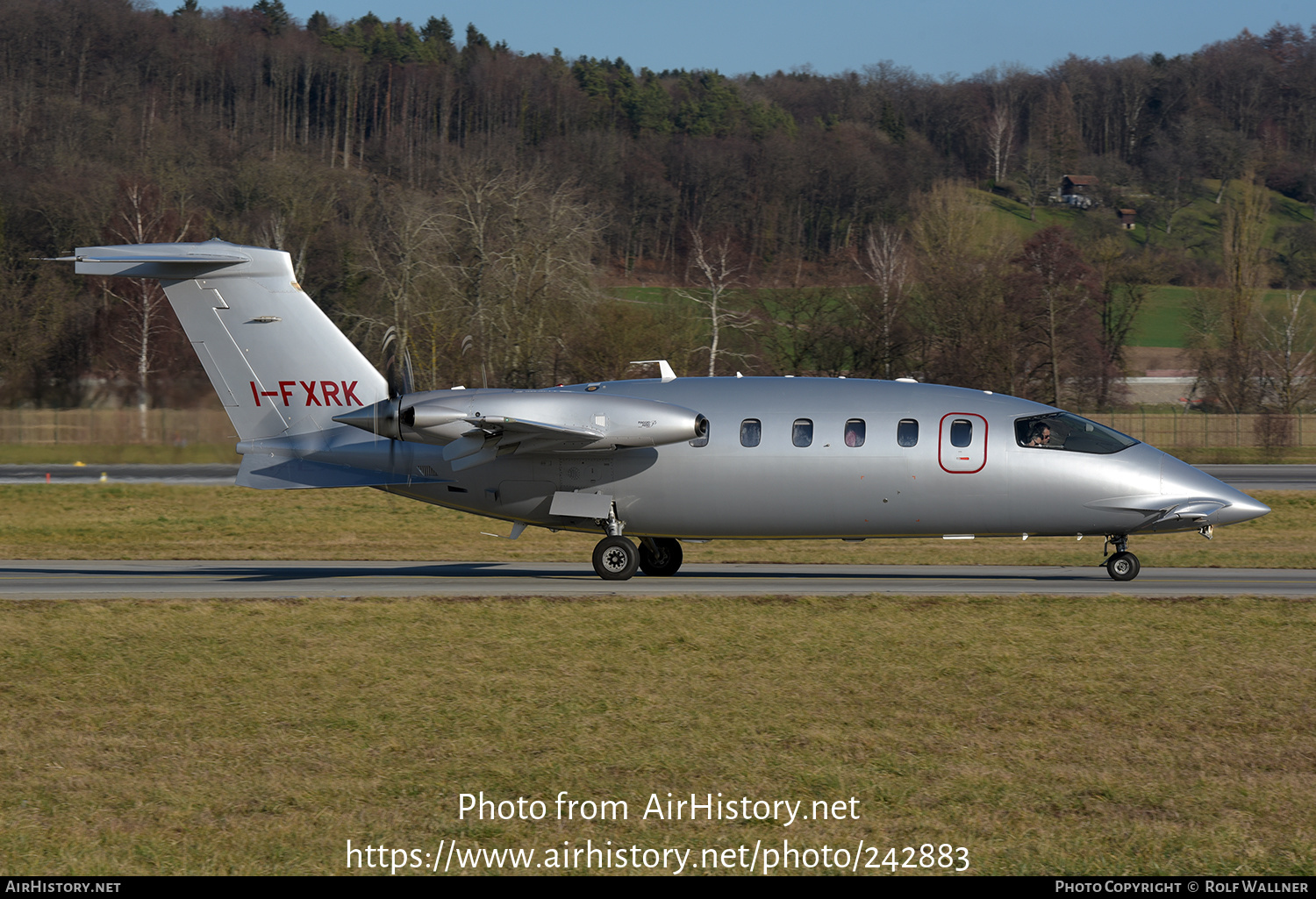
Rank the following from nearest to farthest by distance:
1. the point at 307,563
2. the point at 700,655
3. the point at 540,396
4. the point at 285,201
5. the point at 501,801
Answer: the point at 501,801 → the point at 700,655 → the point at 540,396 → the point at 307,563 → the point at 285,201

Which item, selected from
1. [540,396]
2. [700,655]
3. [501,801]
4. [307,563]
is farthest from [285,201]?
[501,801]

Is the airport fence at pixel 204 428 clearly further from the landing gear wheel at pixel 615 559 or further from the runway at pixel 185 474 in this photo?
the landing gear wheel at pixel 615 559

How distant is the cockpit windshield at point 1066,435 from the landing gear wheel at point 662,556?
7393 mm

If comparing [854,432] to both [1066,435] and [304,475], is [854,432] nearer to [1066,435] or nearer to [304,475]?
[1066,435]

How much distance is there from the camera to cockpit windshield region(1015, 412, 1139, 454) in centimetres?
2356

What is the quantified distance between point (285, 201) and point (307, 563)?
62.7 metres

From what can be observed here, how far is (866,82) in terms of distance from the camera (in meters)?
199

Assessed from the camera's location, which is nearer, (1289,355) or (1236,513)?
(1236,513)

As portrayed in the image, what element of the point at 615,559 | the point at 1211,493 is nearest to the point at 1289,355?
the point at 1211,493

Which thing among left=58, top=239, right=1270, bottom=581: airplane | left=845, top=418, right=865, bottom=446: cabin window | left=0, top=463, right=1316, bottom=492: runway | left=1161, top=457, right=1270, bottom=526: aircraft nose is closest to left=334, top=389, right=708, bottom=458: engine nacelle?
left=58, top=239, right=1270, bottom=581: airplane

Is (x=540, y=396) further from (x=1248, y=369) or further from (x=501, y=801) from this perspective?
(x=1248, y=369)

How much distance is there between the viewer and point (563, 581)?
24.8 metres

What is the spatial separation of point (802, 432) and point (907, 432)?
201 centimetres

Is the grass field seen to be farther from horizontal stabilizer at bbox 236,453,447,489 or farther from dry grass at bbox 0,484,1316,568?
dry grass at bbox 0,484,1316,568
